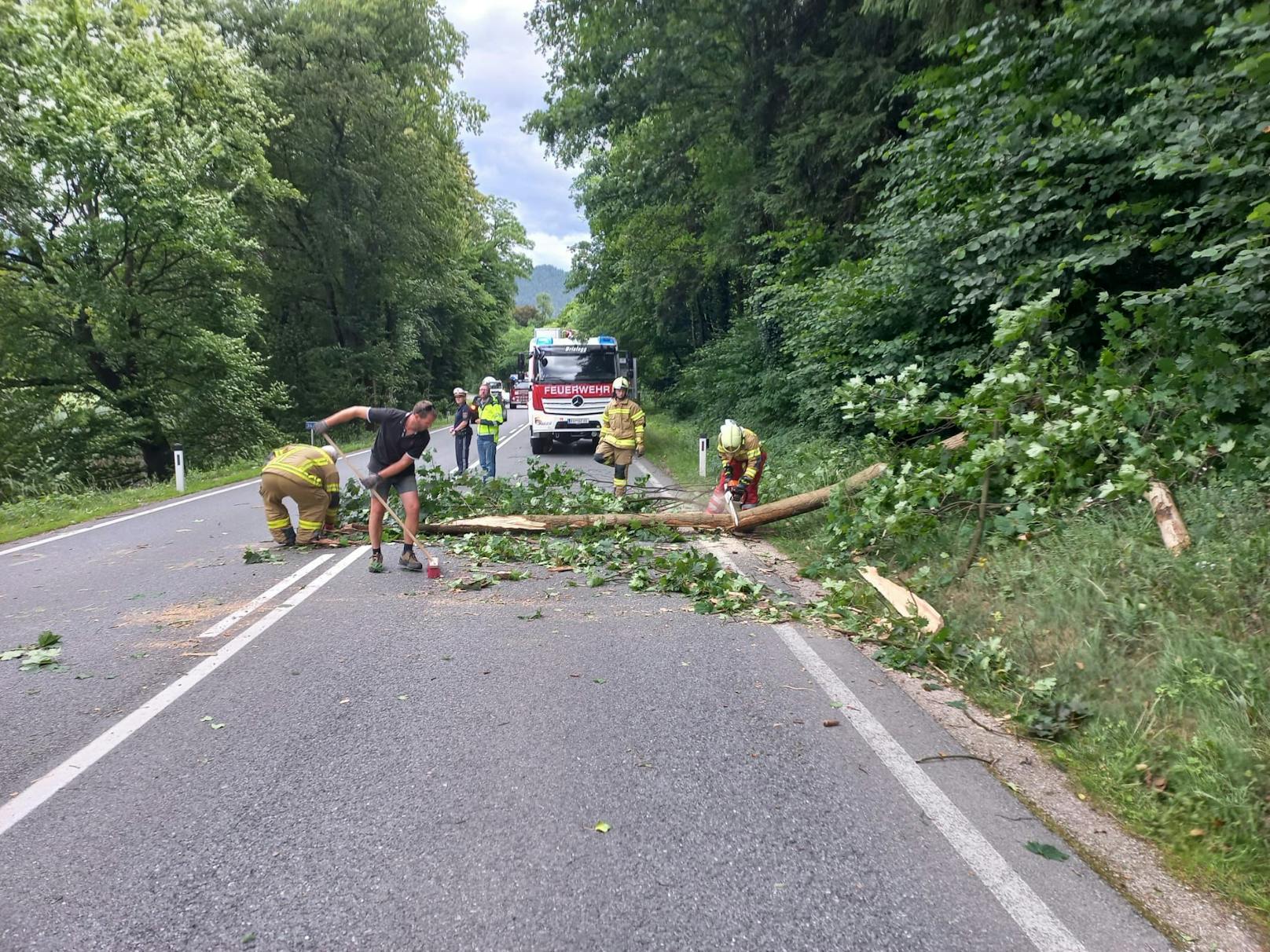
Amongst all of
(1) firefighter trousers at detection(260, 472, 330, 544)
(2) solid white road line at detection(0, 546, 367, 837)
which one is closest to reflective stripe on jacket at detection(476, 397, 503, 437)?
(1) firefighter trousers at detection(260, 472, 330, 544)

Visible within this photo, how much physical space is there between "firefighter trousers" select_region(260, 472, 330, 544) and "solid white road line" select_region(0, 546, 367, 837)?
8.45ft

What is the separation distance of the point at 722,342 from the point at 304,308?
2173cm

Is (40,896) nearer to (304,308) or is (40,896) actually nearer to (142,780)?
(142,780)

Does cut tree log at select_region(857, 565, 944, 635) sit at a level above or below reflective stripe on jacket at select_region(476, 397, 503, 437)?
below

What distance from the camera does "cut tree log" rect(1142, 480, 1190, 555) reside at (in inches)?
179

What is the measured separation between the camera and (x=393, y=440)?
7.52 meters

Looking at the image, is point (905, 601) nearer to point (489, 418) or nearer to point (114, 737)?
point (114, 737)

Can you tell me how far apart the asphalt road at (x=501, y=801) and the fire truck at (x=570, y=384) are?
14122mm

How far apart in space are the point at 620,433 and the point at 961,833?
8.35m

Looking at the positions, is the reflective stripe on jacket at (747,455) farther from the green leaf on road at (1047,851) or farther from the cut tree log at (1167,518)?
the green leaf on road at (1047,851)

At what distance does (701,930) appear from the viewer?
2.36 metres

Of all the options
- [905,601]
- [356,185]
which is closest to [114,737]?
[905,601]

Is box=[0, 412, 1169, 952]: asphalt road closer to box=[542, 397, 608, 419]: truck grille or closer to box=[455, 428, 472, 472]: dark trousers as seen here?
box=[455, 428, 472, 472]: dark trousers

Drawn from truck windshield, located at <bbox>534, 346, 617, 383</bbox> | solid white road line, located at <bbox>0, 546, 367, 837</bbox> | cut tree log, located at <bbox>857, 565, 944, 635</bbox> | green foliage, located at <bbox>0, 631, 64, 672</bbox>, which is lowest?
solid white road line, located at <bbox>0, 546, 367, 837</bbox>
